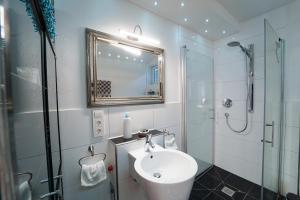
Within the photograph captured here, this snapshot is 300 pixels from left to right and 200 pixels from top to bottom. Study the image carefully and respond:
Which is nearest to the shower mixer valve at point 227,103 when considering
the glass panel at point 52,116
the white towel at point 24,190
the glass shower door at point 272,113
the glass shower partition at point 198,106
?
the glass shower partition at point 198,106

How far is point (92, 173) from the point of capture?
115 cm

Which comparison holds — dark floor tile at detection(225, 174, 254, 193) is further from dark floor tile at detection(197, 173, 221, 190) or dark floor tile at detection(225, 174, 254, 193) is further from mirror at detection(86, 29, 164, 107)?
mirror at detection(86, 29, 164, 107)

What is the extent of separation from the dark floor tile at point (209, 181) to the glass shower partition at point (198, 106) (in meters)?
0.10

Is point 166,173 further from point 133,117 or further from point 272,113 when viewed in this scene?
point 272,113

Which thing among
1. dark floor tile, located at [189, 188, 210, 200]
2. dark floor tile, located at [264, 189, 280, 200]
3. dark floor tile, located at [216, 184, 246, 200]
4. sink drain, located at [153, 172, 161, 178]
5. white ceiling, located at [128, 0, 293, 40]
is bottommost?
dark floor tile, located at [189, 188, 210, 200]

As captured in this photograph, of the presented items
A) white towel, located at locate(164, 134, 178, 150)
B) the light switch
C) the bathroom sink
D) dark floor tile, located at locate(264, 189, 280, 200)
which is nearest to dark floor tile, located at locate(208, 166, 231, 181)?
dark floor tile, located at locate(264, 189, 280, 200)

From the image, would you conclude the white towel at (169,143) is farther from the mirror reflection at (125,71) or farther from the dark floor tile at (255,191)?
the dark floor tile at (255,191)

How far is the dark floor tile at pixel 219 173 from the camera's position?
208 cm

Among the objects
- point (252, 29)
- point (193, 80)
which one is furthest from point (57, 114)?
point (252, 29)

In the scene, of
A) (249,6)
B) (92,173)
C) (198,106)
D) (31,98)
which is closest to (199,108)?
(198,106)

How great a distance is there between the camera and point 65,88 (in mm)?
1107

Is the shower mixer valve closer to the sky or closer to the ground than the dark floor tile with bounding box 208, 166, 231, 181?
closer to the sky

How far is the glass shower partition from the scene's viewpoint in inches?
74.4

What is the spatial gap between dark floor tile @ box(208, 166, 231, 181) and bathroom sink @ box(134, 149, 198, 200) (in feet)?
4.40
